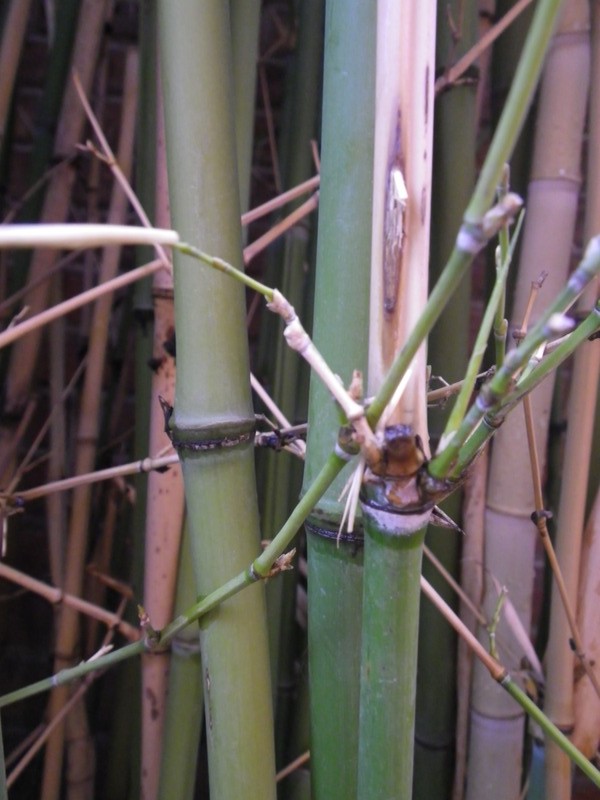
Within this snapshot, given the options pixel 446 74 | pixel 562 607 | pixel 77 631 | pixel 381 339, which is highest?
pixel 446 74

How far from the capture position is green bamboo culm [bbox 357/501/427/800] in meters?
0.25

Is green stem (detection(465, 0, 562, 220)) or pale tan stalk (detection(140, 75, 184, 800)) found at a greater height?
green stem (detection(465, 0, 562, 220))

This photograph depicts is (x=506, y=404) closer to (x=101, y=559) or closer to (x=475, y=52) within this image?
(x=475, y=52)

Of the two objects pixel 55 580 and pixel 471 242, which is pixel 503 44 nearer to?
pixel 471 242

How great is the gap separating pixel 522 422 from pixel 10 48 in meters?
0.56

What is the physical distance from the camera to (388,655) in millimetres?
250

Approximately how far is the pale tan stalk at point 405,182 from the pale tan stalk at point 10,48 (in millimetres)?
451

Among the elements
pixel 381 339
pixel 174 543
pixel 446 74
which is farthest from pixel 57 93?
pixel 381 339

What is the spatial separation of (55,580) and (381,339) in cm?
57

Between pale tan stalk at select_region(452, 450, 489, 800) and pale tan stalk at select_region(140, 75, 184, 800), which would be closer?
pale tan stalk at select_region(140, 75, 184, 800)

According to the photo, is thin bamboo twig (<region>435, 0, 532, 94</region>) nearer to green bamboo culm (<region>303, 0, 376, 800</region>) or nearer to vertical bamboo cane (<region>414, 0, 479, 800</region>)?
vertical bamboo cane (<region>414, 0, 479, 800</region>)

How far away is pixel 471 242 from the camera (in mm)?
176

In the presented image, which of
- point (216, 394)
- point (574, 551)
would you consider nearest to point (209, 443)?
point (216, 394)

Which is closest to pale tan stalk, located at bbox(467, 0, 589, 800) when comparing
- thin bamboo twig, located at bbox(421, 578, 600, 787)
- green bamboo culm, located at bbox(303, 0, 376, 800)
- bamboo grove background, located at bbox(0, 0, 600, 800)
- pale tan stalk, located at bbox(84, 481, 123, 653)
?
bamboo grove background, located at bbox(0, 0, 600, 800)
